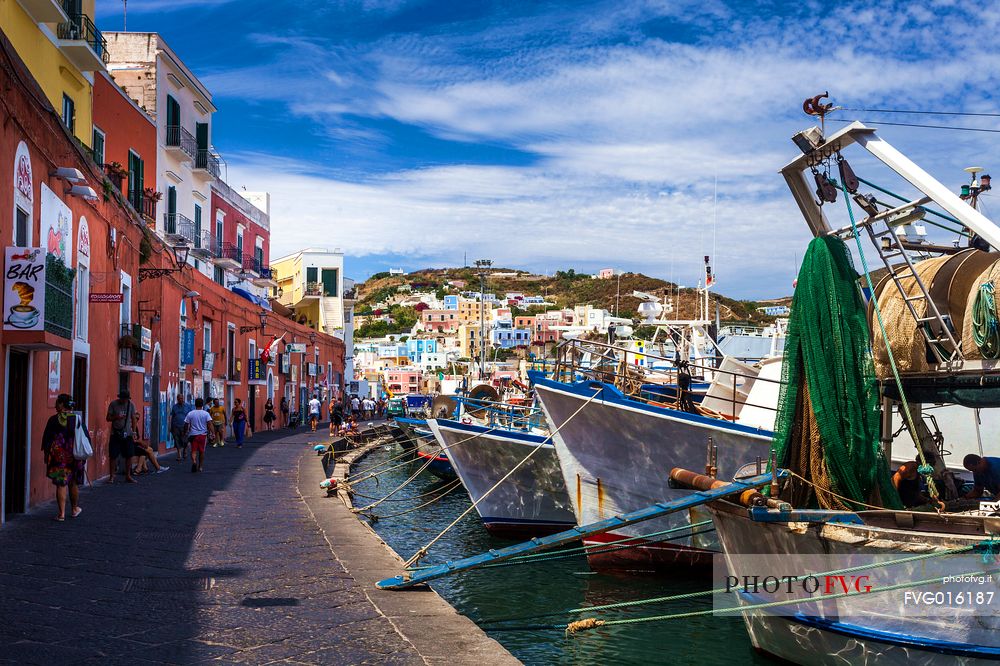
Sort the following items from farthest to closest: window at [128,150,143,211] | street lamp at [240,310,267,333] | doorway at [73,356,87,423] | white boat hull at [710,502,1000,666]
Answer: street lamp at [240,310,267,333]
window at [128,150,143,211]
doorway at [73,356,87,423]
white boat hull at [710,502,1000,666]

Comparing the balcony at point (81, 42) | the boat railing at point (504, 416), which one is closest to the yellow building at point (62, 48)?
the balcony at point (81, 42)

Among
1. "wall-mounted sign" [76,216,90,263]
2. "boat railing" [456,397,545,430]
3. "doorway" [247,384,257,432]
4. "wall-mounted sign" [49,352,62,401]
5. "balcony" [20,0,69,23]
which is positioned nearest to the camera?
"wall-mounted sign" [49,352,62,401]

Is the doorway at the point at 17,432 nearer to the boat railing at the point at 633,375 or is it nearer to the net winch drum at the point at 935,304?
the boat railing at the point at 633,375

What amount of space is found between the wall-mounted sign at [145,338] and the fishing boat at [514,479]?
6.82 meters

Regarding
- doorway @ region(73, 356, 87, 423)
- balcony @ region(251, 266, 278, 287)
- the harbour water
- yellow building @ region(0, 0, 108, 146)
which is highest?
yellow building @ region(0, 0, 108, 146)

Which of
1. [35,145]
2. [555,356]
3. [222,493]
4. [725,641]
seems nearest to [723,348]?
[555,356]

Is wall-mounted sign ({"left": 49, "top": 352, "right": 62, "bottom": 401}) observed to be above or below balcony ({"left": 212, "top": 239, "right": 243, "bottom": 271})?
below

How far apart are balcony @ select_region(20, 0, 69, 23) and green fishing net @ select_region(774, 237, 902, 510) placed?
14.1m

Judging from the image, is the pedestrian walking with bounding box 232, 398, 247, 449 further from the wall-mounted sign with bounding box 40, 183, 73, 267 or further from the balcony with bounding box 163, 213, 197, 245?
the wall-mounted sign with bounding box 40, 183, 73, 267

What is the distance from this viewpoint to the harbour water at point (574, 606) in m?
9.84

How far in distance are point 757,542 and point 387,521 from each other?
490 inches

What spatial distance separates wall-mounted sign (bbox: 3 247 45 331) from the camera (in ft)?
36.3

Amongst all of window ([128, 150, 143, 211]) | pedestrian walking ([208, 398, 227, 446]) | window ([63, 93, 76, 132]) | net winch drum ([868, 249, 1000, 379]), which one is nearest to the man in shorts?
window ([63, 93, 76, 132])

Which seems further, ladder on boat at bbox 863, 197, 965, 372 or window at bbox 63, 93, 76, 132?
window at bbox 63, 93, 76, 132
